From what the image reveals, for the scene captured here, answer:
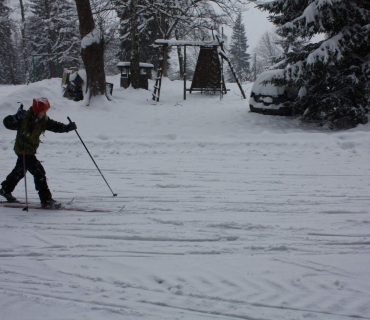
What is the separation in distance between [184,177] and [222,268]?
3.08 m

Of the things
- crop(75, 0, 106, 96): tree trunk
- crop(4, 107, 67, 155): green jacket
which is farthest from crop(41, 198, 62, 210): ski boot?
crop(75, 0, 106, 96): tree trunk

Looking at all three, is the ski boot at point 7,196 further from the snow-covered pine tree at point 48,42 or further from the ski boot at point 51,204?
the snow-covered pine tree at point 48,42

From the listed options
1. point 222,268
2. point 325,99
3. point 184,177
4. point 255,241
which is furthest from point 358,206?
point 325,99

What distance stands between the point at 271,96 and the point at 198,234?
826 centimetres

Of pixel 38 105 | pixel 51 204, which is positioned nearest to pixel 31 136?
pixel 38 105

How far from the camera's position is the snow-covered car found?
1098 centimetres

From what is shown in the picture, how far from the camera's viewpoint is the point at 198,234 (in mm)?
3936

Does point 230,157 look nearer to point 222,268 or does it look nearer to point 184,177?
point 184,177

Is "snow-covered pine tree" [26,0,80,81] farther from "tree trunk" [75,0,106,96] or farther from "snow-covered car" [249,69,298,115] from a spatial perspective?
"snow-covered car" [249,69,298,115]

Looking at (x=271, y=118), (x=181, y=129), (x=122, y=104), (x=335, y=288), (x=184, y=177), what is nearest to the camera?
(x=335, y=288)

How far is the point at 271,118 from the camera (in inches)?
429

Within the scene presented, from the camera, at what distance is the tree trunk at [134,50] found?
15639 mm

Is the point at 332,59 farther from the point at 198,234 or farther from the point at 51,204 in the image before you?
the point at 51,204

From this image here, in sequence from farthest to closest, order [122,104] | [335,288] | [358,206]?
[122,104]
[358,206]
[335,288]
